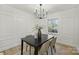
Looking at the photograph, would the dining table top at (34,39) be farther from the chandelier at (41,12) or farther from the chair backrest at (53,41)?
the chandelier at (41,12)

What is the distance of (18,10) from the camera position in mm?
1388

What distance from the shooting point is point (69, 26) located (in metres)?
1.41

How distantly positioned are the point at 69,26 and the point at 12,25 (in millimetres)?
911

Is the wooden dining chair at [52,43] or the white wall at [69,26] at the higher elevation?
the white wall at [69,26]

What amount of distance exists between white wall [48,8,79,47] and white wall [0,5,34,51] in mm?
392

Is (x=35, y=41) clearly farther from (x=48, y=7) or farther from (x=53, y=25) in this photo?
(x=48, y=7)

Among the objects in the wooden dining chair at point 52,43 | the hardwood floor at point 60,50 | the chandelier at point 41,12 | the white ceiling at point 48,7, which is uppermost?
the white ceiling at point 48,7

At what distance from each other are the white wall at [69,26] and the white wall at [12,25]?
1.28ft

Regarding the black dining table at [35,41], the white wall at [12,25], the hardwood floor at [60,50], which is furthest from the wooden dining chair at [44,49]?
the white wall at [12,25]

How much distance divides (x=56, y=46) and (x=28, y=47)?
Result: 456 millimetres

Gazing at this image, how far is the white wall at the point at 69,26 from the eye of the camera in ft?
4.55

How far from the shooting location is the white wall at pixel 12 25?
1.37 metres
